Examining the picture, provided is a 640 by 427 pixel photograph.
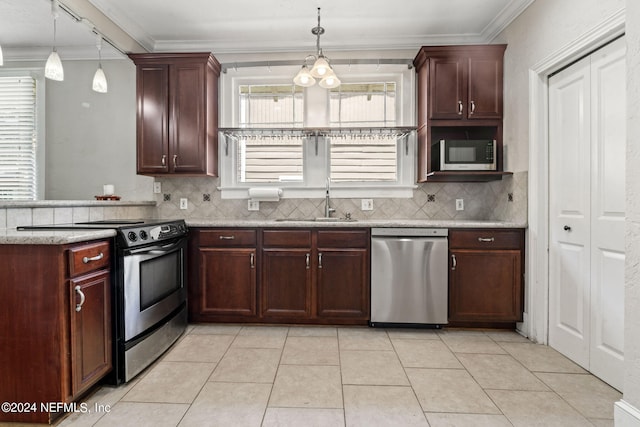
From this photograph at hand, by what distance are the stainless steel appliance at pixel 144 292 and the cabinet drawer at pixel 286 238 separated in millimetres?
708

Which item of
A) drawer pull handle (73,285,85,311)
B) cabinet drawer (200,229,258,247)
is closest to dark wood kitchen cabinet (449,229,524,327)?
cabinet drawer (200,229,258,247)

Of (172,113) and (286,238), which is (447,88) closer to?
(286,238)

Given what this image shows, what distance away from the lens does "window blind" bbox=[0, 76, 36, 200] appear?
2.35m

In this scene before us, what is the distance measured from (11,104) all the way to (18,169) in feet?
1.57

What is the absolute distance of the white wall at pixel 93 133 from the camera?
9.66 ft

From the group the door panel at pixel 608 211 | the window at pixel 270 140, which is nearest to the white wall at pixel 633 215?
the door panel at pixel 608 211

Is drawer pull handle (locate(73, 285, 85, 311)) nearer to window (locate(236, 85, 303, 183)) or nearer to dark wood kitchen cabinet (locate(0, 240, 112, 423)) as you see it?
dark wood kitchen cabinet (locate(0, 240, 112, 423))

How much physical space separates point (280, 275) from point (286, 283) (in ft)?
0.28

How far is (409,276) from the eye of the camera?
2.73m

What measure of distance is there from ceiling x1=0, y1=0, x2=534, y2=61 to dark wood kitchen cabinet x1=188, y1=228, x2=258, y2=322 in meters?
1.93

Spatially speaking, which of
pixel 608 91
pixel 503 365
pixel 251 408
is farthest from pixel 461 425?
pixel 608 91

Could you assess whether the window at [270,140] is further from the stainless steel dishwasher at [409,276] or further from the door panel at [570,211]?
the door panel at [570,211]

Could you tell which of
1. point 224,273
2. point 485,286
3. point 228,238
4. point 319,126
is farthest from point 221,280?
point 485,286

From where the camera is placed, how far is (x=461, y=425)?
159 centimetres
